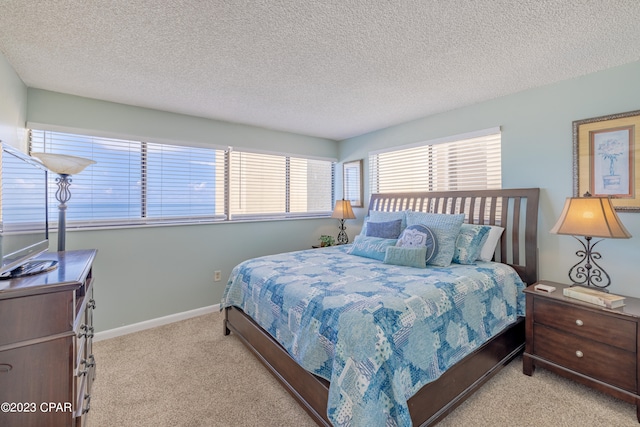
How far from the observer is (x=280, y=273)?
7.43ft

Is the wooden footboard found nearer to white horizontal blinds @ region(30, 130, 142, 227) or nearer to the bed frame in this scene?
the bed frame

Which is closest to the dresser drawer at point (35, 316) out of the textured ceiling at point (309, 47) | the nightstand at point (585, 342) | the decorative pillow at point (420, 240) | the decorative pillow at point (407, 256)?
the textured ceiling at point (309, 47)

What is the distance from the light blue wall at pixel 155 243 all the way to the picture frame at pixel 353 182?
4.27 feet

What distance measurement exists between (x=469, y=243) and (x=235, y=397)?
234 cm

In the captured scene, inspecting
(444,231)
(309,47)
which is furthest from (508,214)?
(309,47)

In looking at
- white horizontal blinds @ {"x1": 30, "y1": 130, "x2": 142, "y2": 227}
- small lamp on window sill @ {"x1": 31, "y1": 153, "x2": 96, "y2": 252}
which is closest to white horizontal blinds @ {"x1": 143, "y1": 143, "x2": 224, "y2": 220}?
white horizontal blinds @ {"x1": 30, "y1": 130, "x2": 142, "y2": 227}

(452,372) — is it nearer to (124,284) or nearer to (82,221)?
(124,284)

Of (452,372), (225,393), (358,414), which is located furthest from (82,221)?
(452,372)

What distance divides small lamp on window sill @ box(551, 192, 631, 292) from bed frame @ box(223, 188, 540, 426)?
0.38 metres

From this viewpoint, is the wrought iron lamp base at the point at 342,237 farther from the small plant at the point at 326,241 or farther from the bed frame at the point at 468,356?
the bed frame at the point at 468,356

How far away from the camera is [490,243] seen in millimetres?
2686

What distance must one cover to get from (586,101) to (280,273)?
2.99 meters

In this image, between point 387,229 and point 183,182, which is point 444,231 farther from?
point 183,182

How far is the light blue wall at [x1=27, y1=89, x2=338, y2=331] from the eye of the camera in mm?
2709
